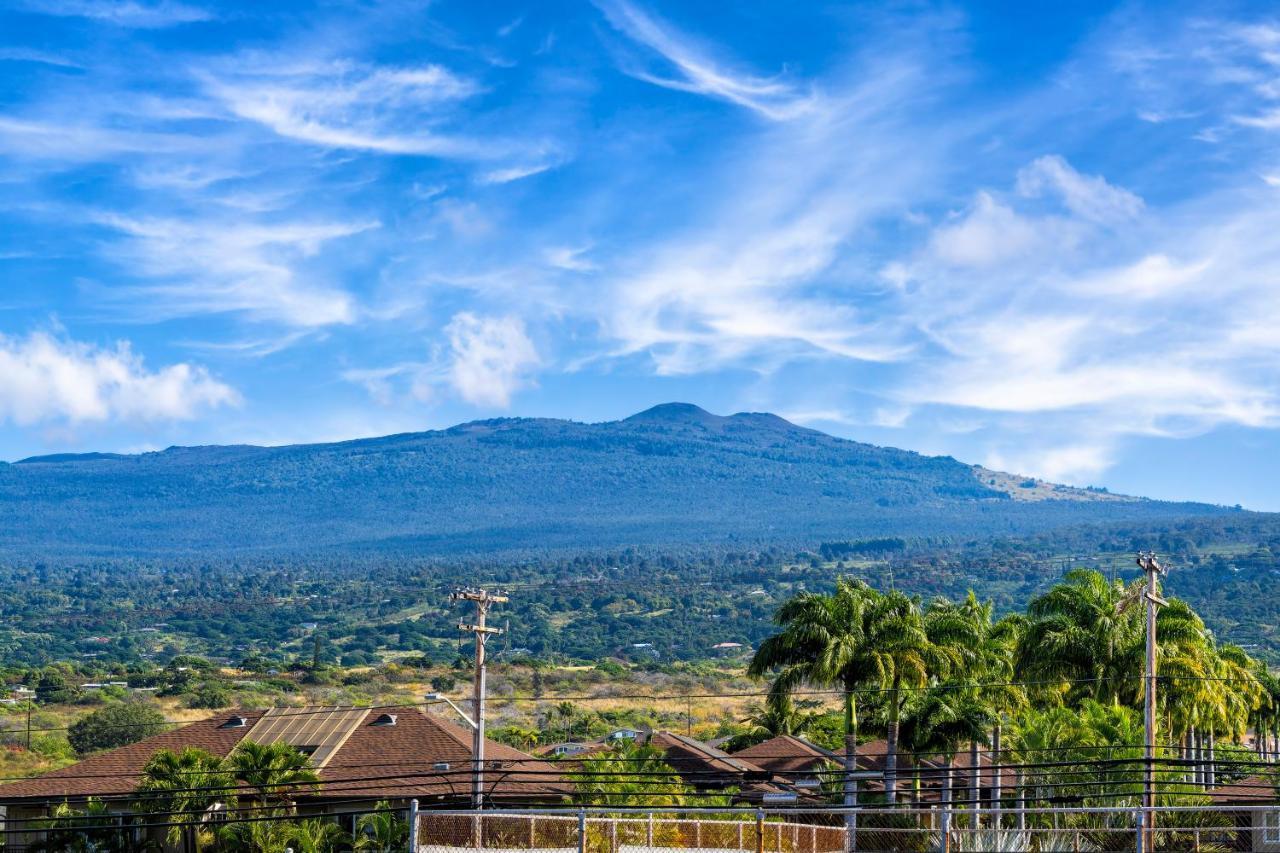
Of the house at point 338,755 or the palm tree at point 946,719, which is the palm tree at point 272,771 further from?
the palm tree at point 946,719

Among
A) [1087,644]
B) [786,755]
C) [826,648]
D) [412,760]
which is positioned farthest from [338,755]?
[1087,644]

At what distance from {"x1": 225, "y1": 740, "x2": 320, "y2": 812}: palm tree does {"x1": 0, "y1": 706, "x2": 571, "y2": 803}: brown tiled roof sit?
3514 millimetres

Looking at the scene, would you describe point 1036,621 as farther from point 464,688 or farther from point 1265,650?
point 1265,650

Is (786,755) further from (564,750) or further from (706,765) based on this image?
(564,750)

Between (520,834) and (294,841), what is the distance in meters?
4.93

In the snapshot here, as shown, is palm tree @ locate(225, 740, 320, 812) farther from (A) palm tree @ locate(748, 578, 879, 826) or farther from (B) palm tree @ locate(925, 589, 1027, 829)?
(B) palm tree @ locate(925, 589, 1027, 829)

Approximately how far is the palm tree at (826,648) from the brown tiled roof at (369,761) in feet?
23.2

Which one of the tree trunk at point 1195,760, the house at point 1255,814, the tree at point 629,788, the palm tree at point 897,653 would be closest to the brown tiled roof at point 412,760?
the tree at point 629,788

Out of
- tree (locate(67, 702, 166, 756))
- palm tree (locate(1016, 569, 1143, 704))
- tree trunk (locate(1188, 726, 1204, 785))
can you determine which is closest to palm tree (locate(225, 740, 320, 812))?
tree trunk (locate(1188, 726, 1204, 785))

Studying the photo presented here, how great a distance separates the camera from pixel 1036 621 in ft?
182

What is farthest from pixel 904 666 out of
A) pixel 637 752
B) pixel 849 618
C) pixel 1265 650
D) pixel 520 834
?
pixel 1265 650

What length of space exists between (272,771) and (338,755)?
34.4 feet

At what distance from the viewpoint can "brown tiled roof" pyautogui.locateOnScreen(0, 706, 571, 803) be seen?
1789 inches

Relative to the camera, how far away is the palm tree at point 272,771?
38531 mm
